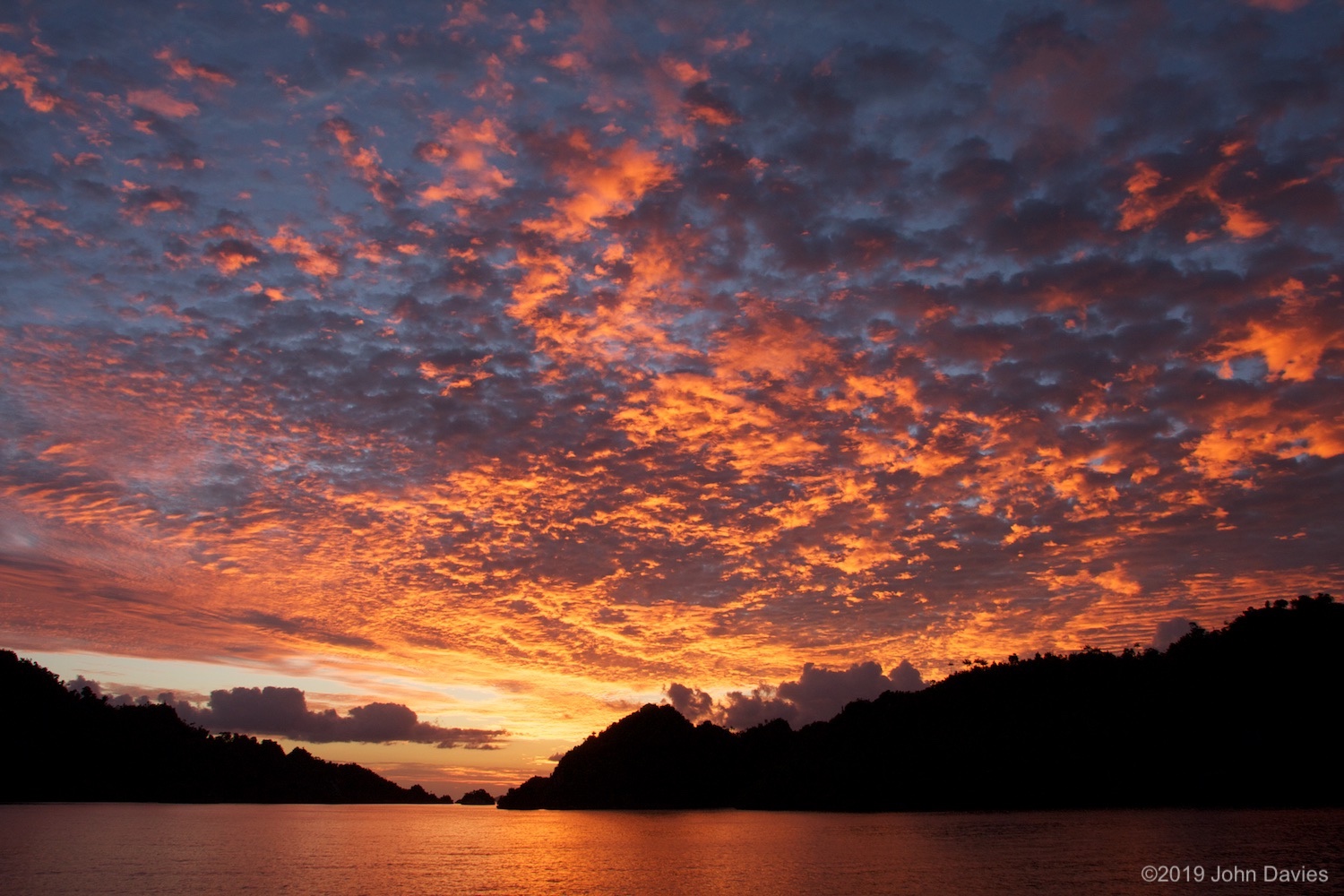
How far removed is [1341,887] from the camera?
55.1 m

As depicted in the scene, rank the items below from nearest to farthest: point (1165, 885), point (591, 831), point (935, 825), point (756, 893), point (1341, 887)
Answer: point (1341, 887)
point (1165, 885)
point (756, 893)
point (935, 825)
point (591, 831)

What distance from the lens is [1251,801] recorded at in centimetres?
16912

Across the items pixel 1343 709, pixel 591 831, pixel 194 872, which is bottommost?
pixel 591 831

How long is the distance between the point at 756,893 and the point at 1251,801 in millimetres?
150795

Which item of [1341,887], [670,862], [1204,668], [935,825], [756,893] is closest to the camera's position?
[1341,887]

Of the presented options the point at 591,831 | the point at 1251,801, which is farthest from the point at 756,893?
the point at 1251,801

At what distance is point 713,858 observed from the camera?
10344cm

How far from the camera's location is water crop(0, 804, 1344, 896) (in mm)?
68312

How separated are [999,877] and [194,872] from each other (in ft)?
236

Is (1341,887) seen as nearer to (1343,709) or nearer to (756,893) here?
(756,893)

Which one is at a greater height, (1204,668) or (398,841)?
(1204,668)

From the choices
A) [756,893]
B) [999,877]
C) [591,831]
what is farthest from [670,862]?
[591,831]

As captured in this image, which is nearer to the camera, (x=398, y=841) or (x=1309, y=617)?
(x=398, y=841)

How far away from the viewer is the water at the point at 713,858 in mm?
68312
